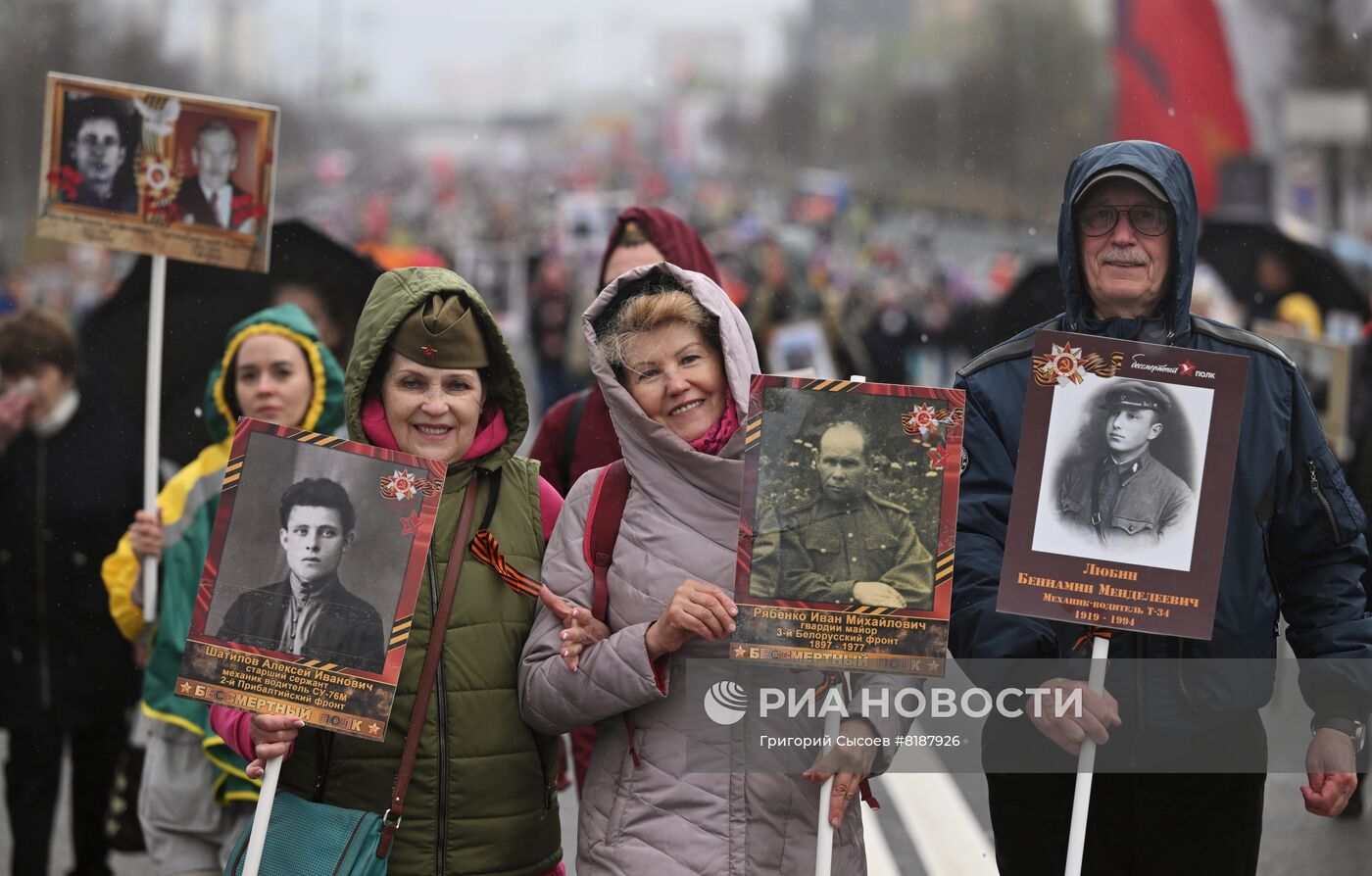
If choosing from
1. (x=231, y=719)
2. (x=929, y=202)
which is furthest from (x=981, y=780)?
(x=231, y=719)

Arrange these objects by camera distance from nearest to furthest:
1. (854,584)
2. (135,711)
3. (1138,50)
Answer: (854,584), (135,711), (1138,50)

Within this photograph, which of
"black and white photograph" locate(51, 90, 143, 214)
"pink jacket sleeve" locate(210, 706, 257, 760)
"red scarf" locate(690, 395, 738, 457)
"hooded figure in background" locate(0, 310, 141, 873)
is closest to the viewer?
"red scarf" locate(690, 395, 738, 457)

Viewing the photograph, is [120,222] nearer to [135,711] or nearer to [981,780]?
[135,711]

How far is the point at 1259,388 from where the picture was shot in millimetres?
3227

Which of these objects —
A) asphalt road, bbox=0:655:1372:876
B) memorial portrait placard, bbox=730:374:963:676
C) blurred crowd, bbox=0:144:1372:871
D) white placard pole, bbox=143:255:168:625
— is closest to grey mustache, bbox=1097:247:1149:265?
memorial portrait placard, bbox=730:374:963:676

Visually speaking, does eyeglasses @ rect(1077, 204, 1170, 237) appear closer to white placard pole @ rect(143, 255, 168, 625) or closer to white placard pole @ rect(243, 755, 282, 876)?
white placard pole @ rect(243, 755, 282, 876)

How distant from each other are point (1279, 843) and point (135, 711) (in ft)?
11.9

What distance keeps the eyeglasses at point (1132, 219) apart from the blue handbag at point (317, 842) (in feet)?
6.08

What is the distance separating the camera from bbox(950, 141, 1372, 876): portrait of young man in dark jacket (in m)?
3.21

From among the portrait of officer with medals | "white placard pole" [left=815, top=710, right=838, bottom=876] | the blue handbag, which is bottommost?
the blue handbag

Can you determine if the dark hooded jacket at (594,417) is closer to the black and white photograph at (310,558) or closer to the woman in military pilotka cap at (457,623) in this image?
Result: the woman in military pilotka cap at (457,623)

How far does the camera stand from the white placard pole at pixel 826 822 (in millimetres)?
2982

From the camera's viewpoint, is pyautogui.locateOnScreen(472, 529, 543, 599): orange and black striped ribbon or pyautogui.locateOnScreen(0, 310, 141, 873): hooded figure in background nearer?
pyautogui.locateOnScreen(472, 529, 543, 599): orange and black striped ribbon

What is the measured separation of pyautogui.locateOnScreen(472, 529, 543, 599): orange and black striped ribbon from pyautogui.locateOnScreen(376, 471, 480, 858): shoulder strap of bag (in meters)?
0.03
